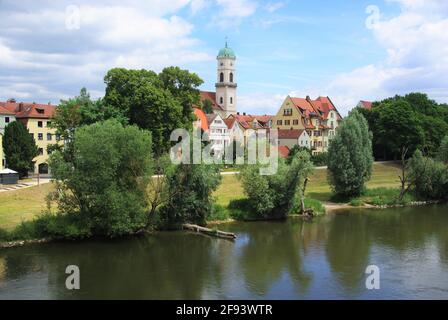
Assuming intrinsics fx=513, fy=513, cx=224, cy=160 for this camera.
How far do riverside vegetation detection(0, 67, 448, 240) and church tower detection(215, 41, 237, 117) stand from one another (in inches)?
2057

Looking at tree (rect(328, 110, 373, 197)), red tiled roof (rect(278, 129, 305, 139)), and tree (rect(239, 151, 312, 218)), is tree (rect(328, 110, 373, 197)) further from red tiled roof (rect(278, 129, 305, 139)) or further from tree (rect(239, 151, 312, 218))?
red tiled roof (rect(278, 129, 305, 139))

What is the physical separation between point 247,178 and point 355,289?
64.7ft

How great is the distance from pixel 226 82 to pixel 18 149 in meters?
62.2

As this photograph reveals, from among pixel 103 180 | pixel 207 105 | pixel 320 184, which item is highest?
pixel 207 105

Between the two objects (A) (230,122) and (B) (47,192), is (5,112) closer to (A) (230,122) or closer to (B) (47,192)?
(B) (47,192)

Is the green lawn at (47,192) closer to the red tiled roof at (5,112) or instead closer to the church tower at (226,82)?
the red tiled roof at (5,112)

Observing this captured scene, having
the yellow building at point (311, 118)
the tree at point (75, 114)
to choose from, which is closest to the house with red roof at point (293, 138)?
the yellow building at point (311, 118)

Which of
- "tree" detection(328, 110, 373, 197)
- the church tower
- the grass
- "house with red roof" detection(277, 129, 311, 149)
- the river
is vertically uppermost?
the church tower

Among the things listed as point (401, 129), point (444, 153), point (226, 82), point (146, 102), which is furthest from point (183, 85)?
point (226, 82)

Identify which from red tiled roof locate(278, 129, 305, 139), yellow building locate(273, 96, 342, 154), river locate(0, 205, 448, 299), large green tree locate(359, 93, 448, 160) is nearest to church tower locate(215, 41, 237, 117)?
yellow building locate(273, 96, 342, 154)

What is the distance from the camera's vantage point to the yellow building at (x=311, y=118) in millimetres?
93125

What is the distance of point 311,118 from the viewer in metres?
94.4

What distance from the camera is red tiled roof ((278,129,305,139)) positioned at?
8956cm

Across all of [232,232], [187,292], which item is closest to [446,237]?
[232,232]
